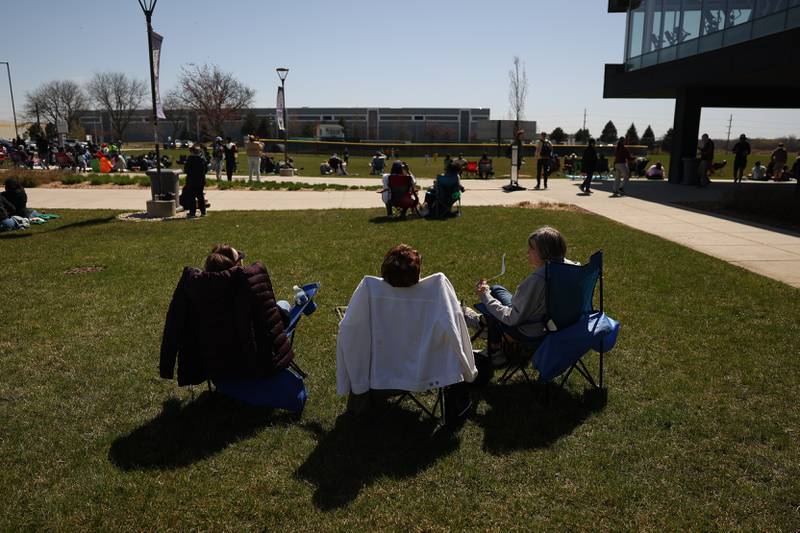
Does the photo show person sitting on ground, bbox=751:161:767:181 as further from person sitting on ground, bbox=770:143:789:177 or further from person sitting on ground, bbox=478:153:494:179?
person sitting on ground, bbox=478:153:494:179

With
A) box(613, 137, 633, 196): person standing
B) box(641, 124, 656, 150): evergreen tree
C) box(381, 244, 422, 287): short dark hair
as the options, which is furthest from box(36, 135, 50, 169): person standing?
box(641, 124, 656, 150): evergreen tree

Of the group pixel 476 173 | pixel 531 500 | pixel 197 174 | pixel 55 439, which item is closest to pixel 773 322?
pixel 531 500

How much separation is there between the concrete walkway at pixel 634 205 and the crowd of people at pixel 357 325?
18.5 feet

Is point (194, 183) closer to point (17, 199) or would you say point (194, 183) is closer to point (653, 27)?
point (17, 199)

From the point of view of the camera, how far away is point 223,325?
3998 millimetres

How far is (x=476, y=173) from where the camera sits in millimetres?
31109

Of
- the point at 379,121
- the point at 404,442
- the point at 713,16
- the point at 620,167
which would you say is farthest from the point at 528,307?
the point at 379,121

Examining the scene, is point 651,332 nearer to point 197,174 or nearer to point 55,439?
point 55,439

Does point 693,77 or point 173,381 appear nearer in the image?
point 173,381

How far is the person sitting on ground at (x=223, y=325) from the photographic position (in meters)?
3.95

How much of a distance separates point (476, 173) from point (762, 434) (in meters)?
27.8

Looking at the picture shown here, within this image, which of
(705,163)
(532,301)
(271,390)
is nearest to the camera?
(271,390)

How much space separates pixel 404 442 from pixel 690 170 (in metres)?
22.2

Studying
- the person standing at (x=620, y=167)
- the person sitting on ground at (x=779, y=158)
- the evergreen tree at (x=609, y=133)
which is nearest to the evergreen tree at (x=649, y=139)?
the evergreen tree at (x=609, y=133)
